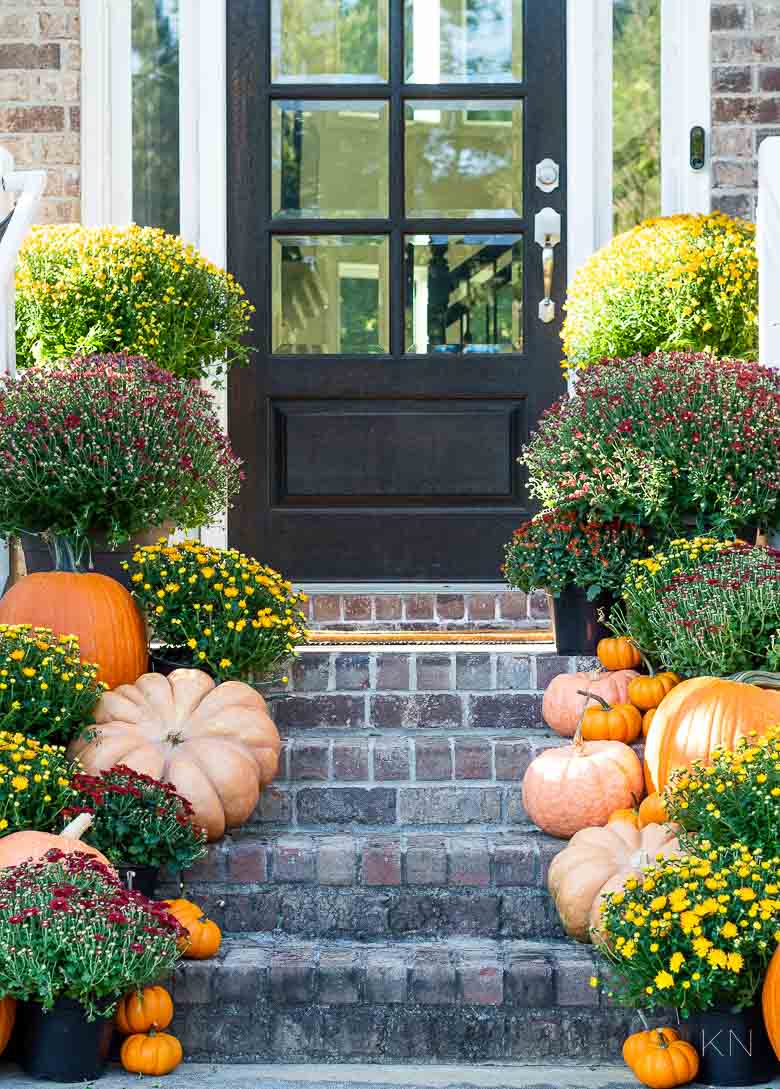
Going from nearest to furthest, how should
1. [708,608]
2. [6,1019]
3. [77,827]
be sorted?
[6,1019] → [77,827] → [708,608]

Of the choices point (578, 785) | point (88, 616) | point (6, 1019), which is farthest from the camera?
point (88, 616)

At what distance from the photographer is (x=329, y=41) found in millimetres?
6133

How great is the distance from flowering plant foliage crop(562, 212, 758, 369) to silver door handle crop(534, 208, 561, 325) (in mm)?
373

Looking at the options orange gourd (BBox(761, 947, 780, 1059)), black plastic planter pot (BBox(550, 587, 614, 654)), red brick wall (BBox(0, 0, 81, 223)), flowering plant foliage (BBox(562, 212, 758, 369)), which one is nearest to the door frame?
red brick wall (BBox(0, 0, 81, 223))

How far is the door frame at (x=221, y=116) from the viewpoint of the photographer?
602cm

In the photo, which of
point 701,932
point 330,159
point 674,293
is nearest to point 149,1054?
point 701,932

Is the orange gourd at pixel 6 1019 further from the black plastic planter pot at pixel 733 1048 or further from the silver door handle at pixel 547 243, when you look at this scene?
the silver door handle at pixel 547 243

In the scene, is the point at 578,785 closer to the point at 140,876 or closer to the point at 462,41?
the point at 140,876

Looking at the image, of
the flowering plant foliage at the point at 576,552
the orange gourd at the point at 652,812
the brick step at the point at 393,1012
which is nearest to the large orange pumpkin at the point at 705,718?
the orange gourd at the point at 652,812

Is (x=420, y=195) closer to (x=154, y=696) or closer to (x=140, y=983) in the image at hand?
(x=154, y=696)

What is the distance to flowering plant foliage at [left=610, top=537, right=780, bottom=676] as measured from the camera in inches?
160

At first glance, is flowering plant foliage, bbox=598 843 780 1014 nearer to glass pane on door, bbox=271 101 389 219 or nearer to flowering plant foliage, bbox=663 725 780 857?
flowering plant foliage, bbox=663 725 780 857

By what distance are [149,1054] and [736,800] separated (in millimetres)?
1320

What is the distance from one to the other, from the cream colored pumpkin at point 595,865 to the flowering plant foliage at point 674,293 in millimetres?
2107
